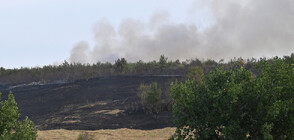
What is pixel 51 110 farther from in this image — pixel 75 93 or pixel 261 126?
pixel 261 126

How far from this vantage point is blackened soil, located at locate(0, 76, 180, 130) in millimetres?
43406

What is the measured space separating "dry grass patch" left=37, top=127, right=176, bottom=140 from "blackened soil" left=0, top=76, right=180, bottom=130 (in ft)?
8.46

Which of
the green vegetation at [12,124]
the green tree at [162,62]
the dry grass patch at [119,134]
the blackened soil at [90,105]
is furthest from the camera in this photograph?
the green tree at [162,62]

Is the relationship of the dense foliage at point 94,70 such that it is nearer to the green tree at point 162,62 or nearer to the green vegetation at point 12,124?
the green tree at point 162,62

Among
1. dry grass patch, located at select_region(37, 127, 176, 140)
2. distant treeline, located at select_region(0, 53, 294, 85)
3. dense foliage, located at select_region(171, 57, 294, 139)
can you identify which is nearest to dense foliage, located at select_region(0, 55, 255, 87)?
distant treeline, located at select_region(0, 53, 294, 85)

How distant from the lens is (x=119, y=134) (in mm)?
36219

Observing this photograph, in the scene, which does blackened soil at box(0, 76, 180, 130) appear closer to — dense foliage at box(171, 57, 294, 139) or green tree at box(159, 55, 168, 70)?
green tree at box(159, 55, 168, 70)

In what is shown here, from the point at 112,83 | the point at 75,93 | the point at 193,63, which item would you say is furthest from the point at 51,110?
the point at 193,63

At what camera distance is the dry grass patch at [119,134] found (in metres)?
33.7

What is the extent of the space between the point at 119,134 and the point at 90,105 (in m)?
20.5

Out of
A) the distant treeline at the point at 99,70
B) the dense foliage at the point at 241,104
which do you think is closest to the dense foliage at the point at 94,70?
the distant treeline at the point at 99,70

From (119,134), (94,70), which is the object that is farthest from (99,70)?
(119,134)

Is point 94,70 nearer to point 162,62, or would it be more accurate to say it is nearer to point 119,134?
point 162,62

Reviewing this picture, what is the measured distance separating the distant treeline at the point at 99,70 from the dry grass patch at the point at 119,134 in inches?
1568
